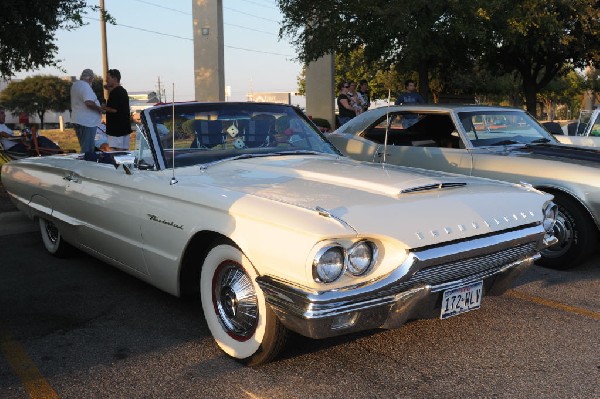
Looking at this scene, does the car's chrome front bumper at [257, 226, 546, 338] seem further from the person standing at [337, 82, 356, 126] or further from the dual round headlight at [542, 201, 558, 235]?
the person standing at [337, 82, 356, 126]

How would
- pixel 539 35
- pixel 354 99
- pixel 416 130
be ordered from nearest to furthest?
pixel 416 130 < pixel 354 99 < pixel 539 35

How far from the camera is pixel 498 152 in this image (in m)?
5.71

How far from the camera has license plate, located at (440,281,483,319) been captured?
2984 millimetres

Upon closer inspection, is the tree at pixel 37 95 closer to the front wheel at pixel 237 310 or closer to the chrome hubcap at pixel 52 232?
the chrome hubcap at pixel 52 232

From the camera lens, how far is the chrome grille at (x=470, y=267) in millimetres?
2848

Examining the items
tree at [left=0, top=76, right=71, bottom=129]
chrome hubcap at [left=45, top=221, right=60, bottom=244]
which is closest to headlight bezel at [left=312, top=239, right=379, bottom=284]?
chrome hubcap at [left=45, top=221, right=60, bottom=244]

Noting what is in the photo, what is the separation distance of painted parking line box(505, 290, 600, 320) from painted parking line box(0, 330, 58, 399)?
3146 millimetres

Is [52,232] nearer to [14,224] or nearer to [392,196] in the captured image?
[14,224]

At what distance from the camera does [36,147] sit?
8.88 metres

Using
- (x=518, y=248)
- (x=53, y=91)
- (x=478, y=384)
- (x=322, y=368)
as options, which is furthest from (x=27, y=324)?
(x=53, y=91)

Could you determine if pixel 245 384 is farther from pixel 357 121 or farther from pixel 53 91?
pixel 53 91

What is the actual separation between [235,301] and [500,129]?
4120 millimetres

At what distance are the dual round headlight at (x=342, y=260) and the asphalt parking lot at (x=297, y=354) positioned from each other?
2.00ft

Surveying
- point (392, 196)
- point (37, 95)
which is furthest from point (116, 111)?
point (37, 95)
